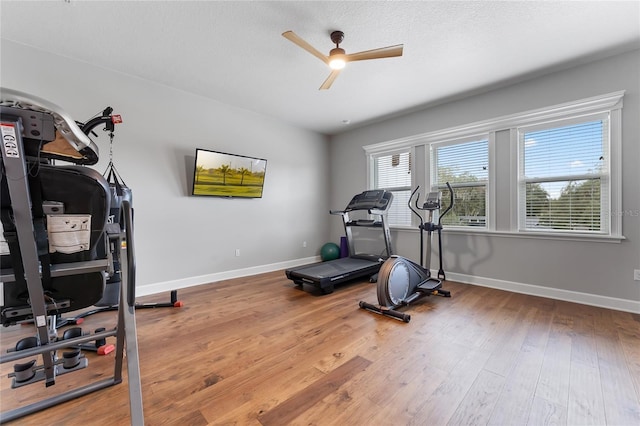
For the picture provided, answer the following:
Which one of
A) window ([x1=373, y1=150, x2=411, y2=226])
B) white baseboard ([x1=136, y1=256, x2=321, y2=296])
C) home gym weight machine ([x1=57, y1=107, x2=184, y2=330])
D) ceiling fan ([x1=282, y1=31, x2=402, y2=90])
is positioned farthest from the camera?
window ([x1=373, y1=150, x2=411, y2=226])

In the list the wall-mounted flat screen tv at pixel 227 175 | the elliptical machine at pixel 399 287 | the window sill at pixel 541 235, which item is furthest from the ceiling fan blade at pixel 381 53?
the window sill at pixel 541 235

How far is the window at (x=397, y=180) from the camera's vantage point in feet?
16.3

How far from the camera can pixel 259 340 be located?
235cm

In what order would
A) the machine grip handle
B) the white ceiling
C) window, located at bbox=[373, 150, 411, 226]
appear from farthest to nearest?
window, located at bbox=[373, 150, 411, 226], the white ceiling, the machine grip handle

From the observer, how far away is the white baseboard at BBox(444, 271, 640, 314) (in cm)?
299

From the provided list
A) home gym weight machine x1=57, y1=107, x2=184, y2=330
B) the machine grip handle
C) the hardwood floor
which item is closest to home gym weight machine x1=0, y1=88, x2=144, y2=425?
the machine grip handle

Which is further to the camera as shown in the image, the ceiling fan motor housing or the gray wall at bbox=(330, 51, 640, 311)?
the gray wall at bbox=(330, 51, 640, 311)

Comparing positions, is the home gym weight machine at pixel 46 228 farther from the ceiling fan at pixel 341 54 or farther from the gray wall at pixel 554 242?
the gray wall at pixel 554 242

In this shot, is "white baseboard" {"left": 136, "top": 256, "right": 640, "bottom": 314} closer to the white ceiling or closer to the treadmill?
the treadmill

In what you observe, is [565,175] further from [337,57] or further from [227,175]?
[227,175]

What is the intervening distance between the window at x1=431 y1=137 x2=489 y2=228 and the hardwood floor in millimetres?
1529

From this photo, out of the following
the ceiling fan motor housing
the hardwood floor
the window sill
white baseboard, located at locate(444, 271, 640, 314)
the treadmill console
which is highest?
the ceiling fan motor housing

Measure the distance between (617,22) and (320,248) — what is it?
5.18 m

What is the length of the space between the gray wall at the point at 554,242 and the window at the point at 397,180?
320 mm
